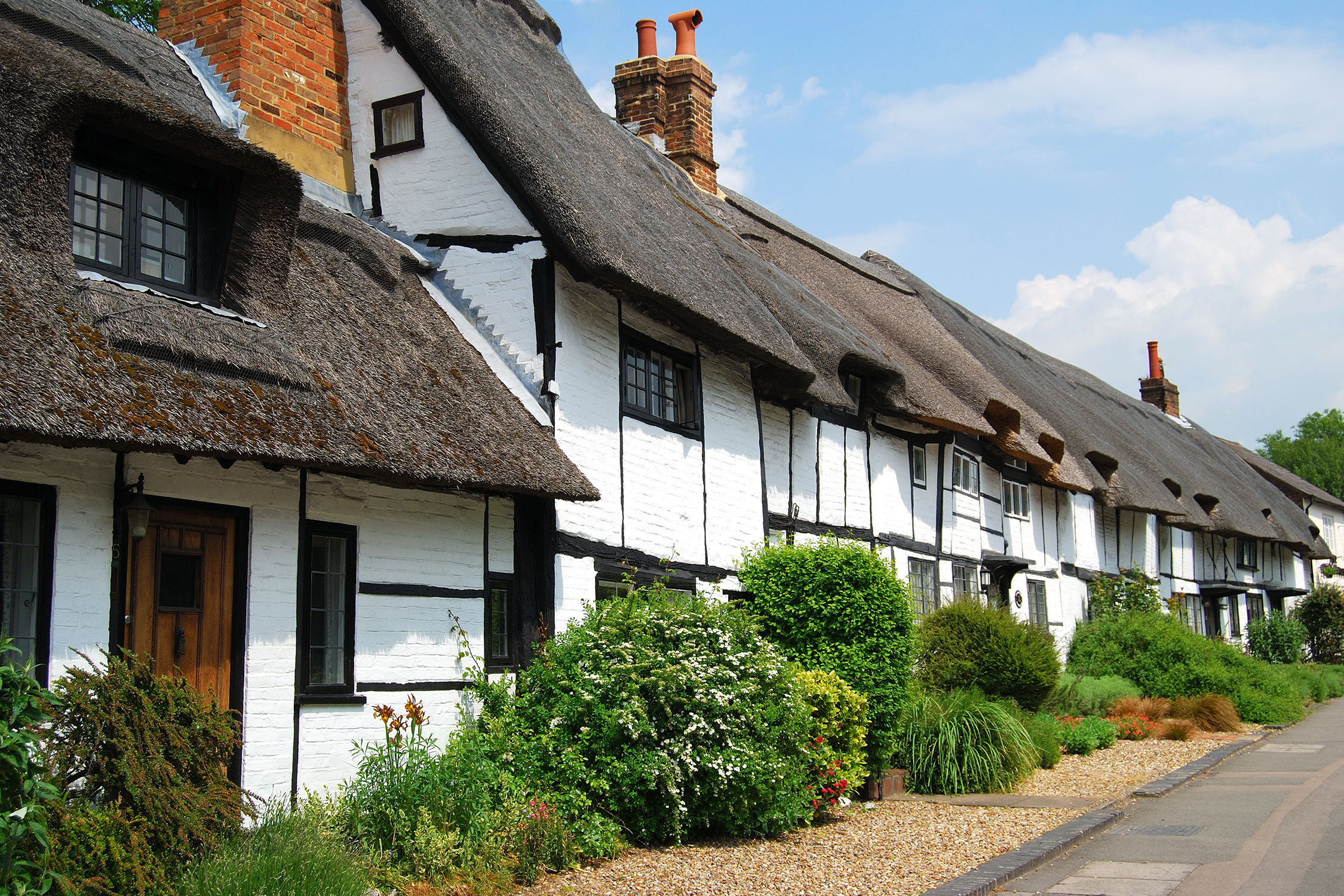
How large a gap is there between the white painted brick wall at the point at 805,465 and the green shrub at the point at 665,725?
4888 mm

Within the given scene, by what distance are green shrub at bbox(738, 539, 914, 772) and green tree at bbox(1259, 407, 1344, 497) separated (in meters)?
65.4

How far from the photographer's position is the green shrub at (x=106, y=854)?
5277 mm

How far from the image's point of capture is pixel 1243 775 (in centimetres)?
1302

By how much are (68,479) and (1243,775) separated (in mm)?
12103

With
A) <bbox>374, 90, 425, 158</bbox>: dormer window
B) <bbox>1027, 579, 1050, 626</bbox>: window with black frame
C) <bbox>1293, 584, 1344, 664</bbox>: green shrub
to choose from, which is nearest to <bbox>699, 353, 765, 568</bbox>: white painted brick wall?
<bbox>374, 90, 425, 158</bbox>: dormer window

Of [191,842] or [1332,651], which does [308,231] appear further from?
[1332,651]

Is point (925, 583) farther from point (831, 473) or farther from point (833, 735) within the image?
point (833, 735)

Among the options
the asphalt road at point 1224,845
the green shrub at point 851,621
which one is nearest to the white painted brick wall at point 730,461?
the green shrub at point 851,621

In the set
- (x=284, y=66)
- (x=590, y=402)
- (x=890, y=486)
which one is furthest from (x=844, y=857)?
(x=890, y=486)

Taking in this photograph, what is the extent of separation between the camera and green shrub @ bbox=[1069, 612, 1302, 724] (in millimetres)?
19250

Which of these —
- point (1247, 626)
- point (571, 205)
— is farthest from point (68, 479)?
point (1247, 626)

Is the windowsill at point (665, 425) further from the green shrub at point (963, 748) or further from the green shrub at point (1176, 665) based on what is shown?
the green shrub at point (1176, 665)

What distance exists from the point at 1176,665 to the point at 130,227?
57.6ft

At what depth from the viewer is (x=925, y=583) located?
Result: 17.3m
